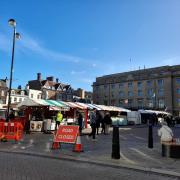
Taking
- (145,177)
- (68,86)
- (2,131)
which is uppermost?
(68,86)

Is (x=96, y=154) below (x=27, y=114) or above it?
below

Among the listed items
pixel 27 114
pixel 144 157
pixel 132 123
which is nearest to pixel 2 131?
pixel 144 157

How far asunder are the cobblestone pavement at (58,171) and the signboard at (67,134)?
2.08m

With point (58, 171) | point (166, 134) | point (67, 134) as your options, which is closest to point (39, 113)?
point (67, 134)

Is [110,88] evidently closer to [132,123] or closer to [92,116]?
[132,123]

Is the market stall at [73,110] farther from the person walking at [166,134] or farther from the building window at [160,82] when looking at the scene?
the building window at [160,82]

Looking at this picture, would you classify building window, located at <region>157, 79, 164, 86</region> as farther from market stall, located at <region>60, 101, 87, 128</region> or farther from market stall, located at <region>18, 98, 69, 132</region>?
market stall, located at <region>18, 98, 69, 132</region>

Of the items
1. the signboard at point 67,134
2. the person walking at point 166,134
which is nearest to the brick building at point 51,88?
the signboard at point 67,134

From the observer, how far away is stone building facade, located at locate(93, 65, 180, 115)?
86.2m

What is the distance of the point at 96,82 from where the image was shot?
109 meters

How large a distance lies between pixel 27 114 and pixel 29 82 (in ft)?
210

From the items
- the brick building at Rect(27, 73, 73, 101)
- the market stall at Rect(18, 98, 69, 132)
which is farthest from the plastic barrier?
the brick building at Rect(27, 73, 73, 101)

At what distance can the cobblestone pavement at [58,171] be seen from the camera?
23.0 ft

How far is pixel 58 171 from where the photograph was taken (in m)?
7.71
